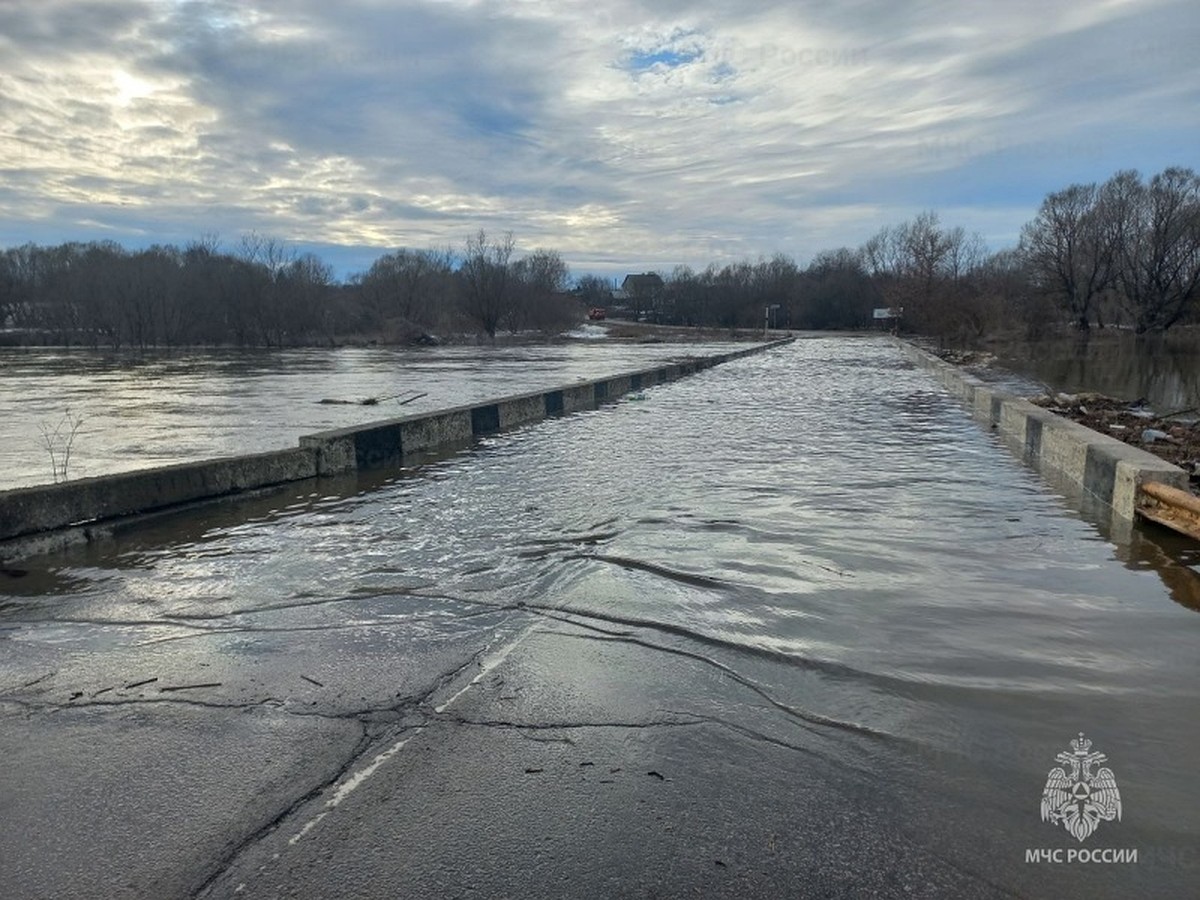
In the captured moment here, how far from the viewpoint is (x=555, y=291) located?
124688mm

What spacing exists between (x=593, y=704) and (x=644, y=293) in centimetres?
16572

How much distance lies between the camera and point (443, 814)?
304 cm

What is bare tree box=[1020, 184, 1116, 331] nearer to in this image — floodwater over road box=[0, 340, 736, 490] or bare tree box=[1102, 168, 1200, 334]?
bare tree box=[1102, 168, 1200, 334]

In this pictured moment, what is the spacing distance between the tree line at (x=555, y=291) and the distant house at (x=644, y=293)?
1794cm

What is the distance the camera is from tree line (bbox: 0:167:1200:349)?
74188 millimetres

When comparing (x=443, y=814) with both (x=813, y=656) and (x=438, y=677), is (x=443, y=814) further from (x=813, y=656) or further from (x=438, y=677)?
(x=813, y=656)

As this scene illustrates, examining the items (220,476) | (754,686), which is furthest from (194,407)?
(754,686)

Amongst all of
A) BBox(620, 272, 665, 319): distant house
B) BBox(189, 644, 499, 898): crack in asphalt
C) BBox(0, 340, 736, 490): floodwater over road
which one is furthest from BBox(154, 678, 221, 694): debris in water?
BBox(620, 272, 665, 319): distant house

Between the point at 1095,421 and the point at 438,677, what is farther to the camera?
the point at 1095,421

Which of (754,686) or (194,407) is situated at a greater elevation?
(194,407)

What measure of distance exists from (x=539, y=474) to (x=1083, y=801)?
7653mm

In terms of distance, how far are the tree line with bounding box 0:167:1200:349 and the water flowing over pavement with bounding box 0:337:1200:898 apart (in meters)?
61.8

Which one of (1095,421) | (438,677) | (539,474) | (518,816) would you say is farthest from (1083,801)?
(1095,421)

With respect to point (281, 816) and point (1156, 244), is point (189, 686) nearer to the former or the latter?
point (281, 816)
